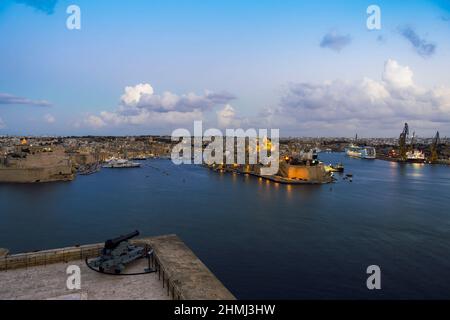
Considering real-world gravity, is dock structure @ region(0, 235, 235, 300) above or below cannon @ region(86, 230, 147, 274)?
below

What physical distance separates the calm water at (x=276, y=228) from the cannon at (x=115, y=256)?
16.7 feet

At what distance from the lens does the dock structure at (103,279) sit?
320 inches

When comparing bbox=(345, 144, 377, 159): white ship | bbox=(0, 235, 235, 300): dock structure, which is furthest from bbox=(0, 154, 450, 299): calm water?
bbox=(345, 144, 377, 159): white ship

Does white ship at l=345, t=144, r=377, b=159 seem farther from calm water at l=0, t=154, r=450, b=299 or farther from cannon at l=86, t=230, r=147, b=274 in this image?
cannon at l=86, t=230, r=147, b=274

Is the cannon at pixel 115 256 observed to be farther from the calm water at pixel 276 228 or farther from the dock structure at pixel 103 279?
the calm water at pixel 276 228

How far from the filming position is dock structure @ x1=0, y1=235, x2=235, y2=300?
26.7 feet

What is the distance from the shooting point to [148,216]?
27047 millimetres

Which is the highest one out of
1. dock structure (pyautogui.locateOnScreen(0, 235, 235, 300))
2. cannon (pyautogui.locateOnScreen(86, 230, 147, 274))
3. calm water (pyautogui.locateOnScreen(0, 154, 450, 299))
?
cannon (pyautogui.locateOnScreen(86, 230, 147, 274))

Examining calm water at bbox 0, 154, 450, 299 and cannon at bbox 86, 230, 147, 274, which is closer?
cannon at bbox 86, 230, 147, 274

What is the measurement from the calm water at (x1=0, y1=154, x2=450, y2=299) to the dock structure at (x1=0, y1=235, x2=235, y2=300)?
4471 mm

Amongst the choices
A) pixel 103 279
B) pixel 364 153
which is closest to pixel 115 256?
pixel 103 279

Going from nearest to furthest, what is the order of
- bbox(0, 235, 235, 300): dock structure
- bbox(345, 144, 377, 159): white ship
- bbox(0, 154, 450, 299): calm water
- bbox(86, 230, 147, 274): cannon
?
bbox(0, 235, 235, 300): dock structure
bbox(86, 230, 147, 274): cannon
bbox(0, 154, 450, 299): calm water
bbox(345, 144, 377, 159): white ship
